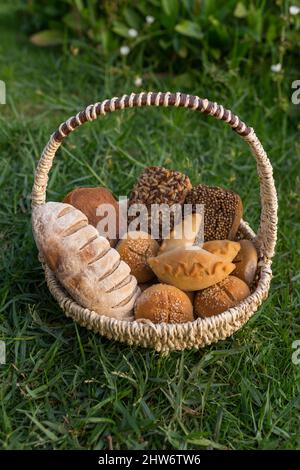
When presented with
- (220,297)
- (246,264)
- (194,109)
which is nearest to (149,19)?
(194,109)

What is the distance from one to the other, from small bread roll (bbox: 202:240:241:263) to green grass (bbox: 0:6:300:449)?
283mm

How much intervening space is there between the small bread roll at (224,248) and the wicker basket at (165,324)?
0.12 m

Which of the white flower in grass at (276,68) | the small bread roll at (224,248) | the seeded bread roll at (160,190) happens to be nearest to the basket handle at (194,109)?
the small bread roll at (224,248)

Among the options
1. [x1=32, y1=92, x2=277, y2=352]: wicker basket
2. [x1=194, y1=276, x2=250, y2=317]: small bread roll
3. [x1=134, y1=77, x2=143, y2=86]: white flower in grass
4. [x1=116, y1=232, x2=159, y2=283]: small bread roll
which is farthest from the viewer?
[x1=134, y1=77, x2=143, y2=86]: white flower in grass

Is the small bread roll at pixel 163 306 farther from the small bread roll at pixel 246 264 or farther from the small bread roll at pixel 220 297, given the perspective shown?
the small bread roll at pixel 246 264

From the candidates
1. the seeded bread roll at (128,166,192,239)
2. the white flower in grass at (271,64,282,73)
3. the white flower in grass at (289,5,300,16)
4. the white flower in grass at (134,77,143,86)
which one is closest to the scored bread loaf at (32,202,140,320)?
the seeded bread roll at (128,166,192,239)

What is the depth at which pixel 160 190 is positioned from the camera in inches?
86.3

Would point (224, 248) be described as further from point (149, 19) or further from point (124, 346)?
point (149, 19)

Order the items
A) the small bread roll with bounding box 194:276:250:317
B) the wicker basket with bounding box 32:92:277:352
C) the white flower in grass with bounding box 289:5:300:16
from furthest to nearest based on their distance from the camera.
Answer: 1. the white flower in grass with bounding box 289:5:300:16
2. the small bread roll with bounding box 194:276:250:317
3. the wicker basket with bounding box 32:92:277:352

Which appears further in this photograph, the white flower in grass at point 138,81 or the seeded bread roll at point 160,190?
the white flower in grass at point 138,81

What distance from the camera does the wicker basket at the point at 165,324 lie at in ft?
6.15

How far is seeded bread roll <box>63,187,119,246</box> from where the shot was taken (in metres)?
2.17

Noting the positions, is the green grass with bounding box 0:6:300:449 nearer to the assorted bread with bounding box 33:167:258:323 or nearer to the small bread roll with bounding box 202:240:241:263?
the assorted bread with bounding box 33:167:258:323
